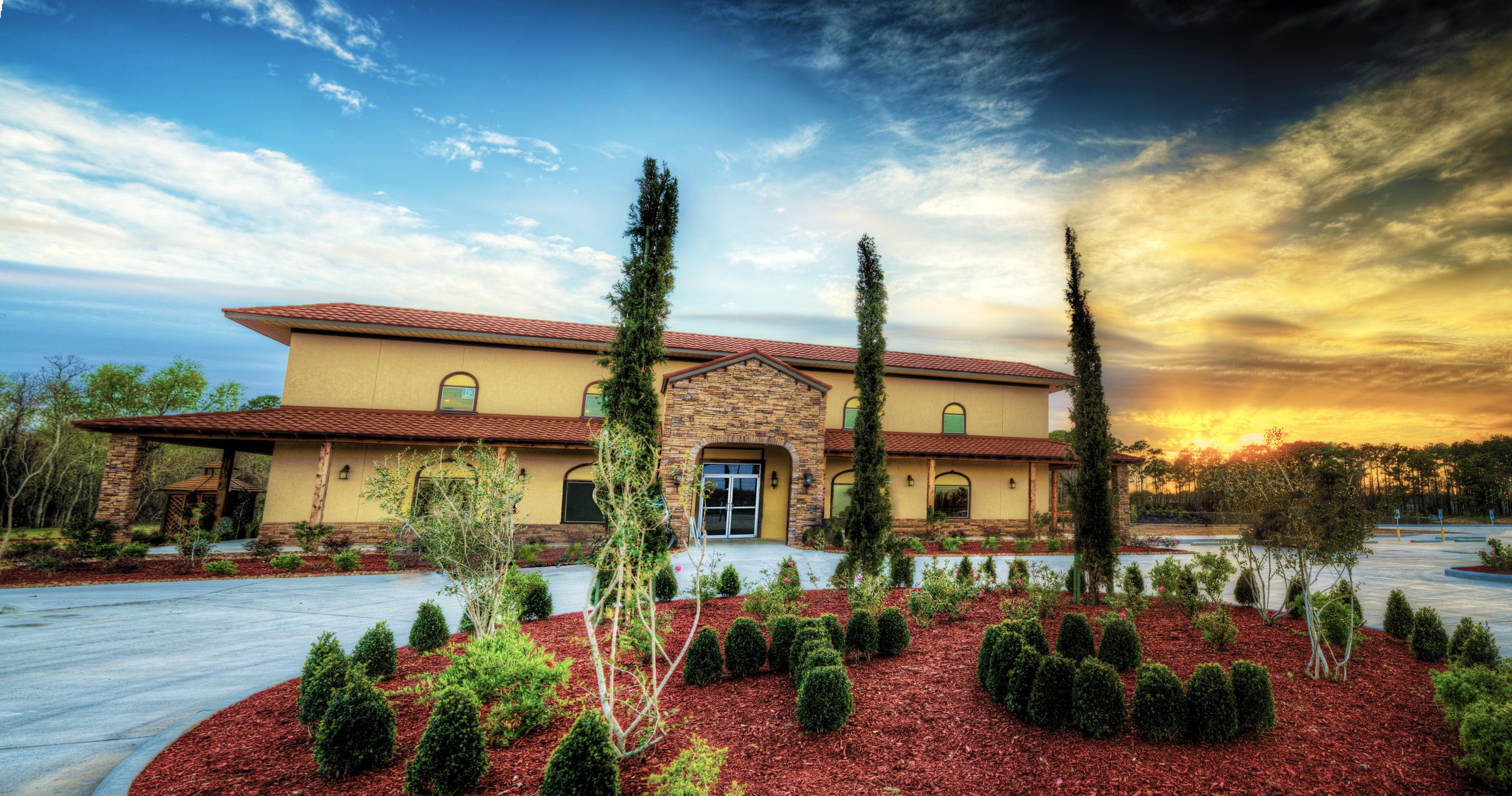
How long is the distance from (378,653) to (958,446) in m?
19.3

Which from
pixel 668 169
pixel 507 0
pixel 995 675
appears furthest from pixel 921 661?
pixel 507 0

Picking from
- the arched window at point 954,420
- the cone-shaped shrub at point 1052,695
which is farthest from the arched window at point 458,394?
the arched window at point 954,420

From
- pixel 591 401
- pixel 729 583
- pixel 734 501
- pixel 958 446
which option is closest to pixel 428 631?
pixel 729 583

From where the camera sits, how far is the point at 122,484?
41.8 ft

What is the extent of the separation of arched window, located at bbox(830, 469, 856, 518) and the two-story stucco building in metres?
0.08

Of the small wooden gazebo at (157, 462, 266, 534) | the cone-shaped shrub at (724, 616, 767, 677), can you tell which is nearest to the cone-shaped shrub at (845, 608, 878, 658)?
the cone-shaped shrub at (724, 616, 767, 677)

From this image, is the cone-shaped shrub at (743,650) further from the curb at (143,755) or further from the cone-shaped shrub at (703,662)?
the curb at (143,755)

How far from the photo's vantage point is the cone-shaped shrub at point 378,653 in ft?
16.4

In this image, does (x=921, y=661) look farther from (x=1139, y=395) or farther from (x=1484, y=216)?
(x=1139, y=395)

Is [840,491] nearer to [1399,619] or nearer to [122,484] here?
[1399,619]

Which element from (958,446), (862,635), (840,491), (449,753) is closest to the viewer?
(449,753)

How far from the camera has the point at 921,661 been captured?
5.75m

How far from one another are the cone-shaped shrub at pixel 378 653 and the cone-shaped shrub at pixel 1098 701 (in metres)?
6.04

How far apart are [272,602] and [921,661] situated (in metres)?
10.3
